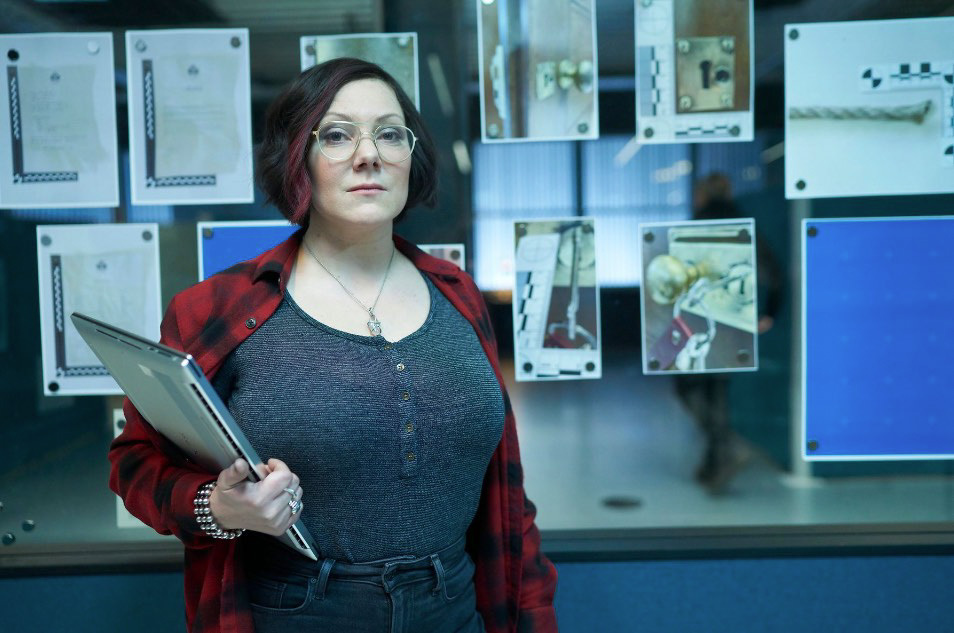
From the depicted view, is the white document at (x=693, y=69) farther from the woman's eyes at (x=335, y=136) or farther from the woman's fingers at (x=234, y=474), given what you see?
the woman's fingers at (x=234, y=474)

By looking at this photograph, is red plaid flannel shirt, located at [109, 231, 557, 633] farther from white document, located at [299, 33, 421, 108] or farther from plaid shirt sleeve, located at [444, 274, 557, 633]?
white document, located at [299, 33, 421, 108]

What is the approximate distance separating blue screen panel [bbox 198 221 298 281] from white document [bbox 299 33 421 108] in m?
0.40

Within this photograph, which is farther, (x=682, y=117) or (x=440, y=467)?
(x=682, y=117)

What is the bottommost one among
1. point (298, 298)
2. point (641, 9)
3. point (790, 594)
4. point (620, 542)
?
point (790, 594)

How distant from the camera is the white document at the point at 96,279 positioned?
1.78m

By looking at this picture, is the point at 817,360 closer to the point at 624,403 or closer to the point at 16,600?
the point at 624,403

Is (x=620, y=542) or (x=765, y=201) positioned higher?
(x=765, y=201)

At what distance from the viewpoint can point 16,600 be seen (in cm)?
182

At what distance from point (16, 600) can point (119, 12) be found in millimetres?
1461

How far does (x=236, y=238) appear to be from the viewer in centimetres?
179

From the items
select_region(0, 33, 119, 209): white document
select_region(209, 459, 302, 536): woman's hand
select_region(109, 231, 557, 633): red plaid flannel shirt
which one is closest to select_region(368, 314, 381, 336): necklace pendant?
select_region(109, 231, 557, 633): red plaid flannel shirt

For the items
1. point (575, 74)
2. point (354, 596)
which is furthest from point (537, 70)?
point (354, 596)

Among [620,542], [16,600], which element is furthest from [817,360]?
[16,600]

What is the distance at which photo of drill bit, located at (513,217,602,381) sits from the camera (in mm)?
1799
